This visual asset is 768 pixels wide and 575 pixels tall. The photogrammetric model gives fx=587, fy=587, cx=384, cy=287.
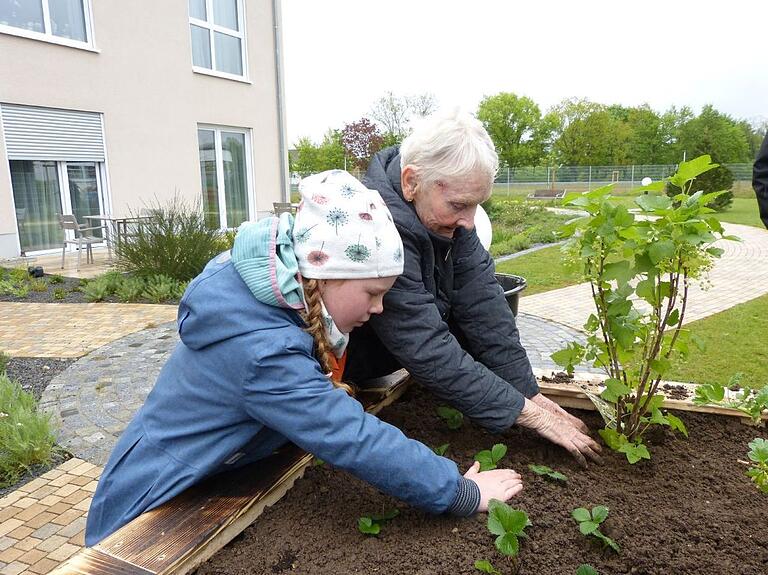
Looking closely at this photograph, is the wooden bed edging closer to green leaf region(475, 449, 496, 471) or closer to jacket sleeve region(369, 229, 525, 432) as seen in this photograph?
jacket sleeve region(369, 229, 525, 432)

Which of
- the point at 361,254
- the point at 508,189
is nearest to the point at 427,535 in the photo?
the point at 361,254

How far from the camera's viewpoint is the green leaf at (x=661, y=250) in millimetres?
1512

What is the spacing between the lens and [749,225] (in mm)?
17203

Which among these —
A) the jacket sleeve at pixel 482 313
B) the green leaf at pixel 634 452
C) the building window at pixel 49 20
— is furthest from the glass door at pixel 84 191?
the green leaf at pixel 634 452

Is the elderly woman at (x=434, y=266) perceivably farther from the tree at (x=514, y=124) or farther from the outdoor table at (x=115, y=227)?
the tree at (x=514, y=124)

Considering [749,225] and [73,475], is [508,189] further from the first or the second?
[73,475]

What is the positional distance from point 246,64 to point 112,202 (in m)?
5.03

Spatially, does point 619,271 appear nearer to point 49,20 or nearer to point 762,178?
point 762,178

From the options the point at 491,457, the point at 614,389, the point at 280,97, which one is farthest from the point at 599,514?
the point at 280,97

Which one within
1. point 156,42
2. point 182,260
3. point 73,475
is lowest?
point 73,475

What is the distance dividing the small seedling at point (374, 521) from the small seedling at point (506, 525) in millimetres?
274

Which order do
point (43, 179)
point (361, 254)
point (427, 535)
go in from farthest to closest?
point (43, 179)
point (427, 535)
point (361, 254)

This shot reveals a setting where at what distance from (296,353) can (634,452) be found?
1.10 meters

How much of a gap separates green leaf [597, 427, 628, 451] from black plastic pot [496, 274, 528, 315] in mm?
1132
